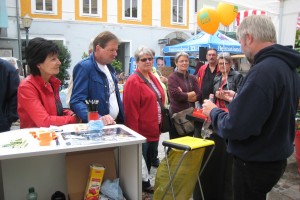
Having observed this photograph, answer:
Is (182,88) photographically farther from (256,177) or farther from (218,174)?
(256,177)

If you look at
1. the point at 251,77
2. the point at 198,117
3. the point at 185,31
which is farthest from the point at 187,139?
the point at 185,31

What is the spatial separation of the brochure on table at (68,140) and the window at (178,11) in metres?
17.5

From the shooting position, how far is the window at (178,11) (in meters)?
18.6

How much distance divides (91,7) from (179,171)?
51.6 ft

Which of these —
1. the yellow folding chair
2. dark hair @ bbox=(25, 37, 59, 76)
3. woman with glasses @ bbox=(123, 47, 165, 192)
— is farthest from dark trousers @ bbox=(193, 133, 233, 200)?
dark hair @ bbox=(25, 37, 59, 76)

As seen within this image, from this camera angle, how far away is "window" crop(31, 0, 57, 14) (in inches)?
600

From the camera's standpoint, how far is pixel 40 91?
2176 mm

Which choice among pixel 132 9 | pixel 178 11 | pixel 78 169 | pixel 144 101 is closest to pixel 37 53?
pixel 78 169

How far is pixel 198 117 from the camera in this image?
290cm

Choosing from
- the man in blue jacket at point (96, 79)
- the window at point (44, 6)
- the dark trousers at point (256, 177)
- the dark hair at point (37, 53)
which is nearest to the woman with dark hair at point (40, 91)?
the dark hair at point (37, 53)

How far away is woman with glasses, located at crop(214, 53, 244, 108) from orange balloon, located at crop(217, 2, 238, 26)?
598mm

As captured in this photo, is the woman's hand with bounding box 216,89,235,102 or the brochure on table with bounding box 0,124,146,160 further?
the woman's hand with bounding box 216,89,235,102

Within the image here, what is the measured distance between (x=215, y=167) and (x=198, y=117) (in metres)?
0.51

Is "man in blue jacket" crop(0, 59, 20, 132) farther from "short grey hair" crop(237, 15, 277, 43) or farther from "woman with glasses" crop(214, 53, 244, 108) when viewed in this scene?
"woman with glasses" crop(214, 53, 244, 108)
